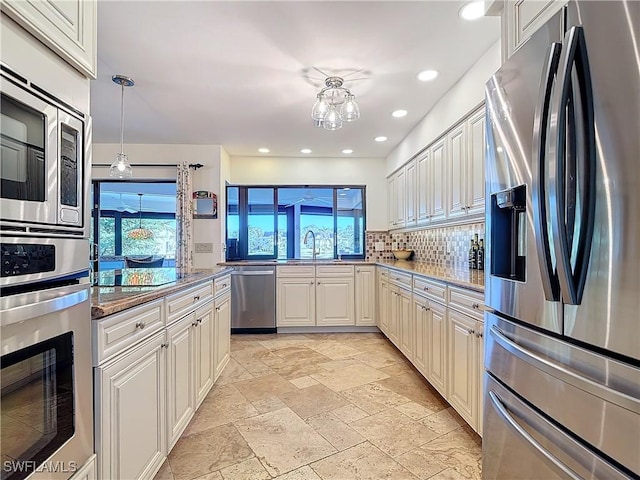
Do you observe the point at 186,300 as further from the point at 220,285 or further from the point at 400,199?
the point at 400,199

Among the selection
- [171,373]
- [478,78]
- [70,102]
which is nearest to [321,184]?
[478,78]

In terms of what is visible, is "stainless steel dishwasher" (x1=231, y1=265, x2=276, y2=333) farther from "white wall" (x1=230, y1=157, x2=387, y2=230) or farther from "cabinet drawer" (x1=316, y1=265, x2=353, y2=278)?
"white wall" (x1=230, y1=157, x2=387, y2=230)

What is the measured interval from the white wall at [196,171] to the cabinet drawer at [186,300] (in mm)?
2144

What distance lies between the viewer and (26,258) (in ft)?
2.91

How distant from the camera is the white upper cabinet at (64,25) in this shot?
90 centimetres

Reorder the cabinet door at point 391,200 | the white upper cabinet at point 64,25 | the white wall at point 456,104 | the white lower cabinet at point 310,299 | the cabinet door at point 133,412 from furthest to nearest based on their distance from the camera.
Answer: the cabinet door at point 391,200 < the white lower cabinet at point 310,299 < the white wall at point 456,104 < the cabinet door at point 133,412 < the white upper cabinet at point 64,25

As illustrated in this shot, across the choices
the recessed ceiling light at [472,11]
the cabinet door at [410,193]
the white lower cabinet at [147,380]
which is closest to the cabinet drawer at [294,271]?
the cabinet door at [410,193]

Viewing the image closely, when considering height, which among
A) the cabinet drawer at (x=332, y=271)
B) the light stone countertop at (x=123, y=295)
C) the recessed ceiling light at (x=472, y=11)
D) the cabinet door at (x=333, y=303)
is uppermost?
the recessed ceiling light at (x=472, y=11)

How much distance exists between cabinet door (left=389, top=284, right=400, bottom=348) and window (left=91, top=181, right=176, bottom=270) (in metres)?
3.04

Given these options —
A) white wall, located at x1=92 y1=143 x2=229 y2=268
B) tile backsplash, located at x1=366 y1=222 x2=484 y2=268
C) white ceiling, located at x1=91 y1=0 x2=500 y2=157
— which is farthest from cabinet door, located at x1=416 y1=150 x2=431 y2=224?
white wall, located at x1=92 y1=143 x2=229 y2=268

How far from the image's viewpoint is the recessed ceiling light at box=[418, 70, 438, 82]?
262 centimetres

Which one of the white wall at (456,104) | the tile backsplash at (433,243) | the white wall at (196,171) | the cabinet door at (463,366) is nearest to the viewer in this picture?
the cabinet door at (463,366)

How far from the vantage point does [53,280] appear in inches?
39.1

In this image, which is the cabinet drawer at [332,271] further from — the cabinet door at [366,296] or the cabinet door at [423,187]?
the cabinet door at [423,187]
